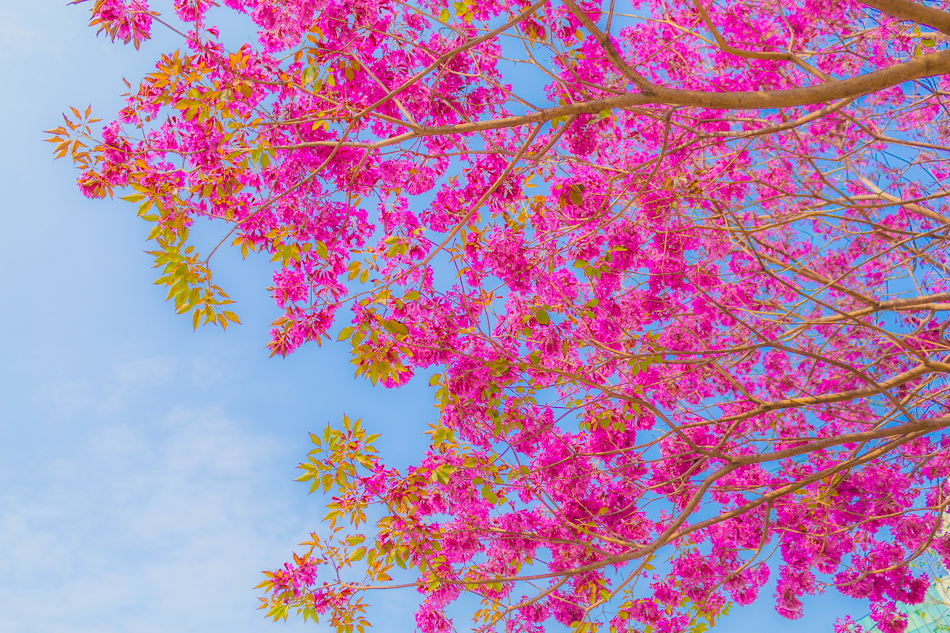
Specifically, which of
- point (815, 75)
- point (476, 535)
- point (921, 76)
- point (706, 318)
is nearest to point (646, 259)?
point (706, 318)

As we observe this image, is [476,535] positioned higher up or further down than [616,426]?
further down

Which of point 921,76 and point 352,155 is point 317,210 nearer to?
point 352,155

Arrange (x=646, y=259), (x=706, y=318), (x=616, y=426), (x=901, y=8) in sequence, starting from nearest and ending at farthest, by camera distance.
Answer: (x=901, y=8) < (x=616, y=426) < (x=646, y=259) < (x=706, y=318)

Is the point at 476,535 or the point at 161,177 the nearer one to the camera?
the point at 161,177

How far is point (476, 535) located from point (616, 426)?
5.14ft

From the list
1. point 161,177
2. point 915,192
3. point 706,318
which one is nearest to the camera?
point 161,177

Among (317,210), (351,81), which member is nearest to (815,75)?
(351,81)

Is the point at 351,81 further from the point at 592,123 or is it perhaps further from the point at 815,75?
the point at 815,75

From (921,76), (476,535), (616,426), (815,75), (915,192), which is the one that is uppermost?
(915,192)

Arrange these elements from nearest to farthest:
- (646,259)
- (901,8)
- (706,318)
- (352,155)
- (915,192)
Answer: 1. (901,8)
2. (352,155)
3. (646,259)
4. (706,318)
5. (915,192)

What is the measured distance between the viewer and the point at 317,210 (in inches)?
175

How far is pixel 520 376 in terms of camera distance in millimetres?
4590

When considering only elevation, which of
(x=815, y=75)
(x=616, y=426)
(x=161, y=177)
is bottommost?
(x=616, y=426)

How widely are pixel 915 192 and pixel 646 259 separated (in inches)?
174
